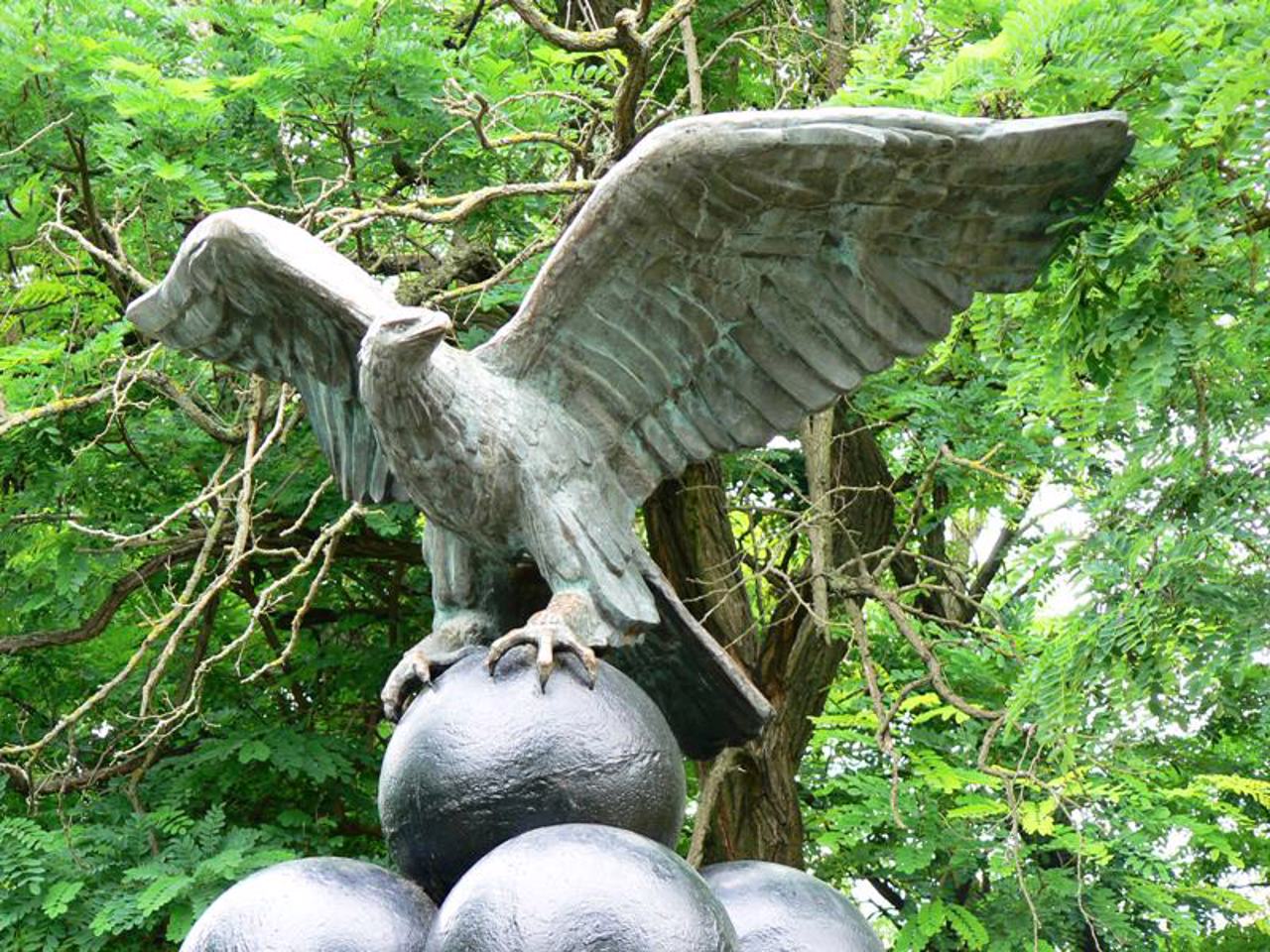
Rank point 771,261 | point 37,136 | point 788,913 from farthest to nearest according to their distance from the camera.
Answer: point 37,136
point 771,261
point 788,913

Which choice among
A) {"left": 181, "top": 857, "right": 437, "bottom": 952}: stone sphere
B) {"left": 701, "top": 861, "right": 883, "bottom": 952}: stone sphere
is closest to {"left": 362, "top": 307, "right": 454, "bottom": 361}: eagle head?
{"left": 181, "top": 857, "right": 437, "bottom": 952}: stone sphere

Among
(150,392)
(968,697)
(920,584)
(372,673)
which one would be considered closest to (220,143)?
(150,392)

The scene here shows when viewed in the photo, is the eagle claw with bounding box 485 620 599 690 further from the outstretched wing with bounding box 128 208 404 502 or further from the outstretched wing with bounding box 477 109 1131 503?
the outstretched wing with bounding box 128 208 404 502

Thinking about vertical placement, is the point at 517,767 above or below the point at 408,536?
above

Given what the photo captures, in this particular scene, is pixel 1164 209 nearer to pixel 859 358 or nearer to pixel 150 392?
pixel 859 358

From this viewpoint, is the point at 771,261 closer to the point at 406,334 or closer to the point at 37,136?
the point at 406,334

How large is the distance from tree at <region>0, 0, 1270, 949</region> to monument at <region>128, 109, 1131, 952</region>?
117 cm

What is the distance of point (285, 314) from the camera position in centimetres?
434

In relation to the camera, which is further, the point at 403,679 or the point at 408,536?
the point at 408,536

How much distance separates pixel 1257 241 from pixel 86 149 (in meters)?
5.72

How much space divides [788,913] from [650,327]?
5.09ft

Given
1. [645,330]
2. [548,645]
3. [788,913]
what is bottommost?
[788,913]

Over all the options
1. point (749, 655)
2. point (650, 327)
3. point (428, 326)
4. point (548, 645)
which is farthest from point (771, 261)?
point (749, 655)

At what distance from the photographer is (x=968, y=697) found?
325 inches
